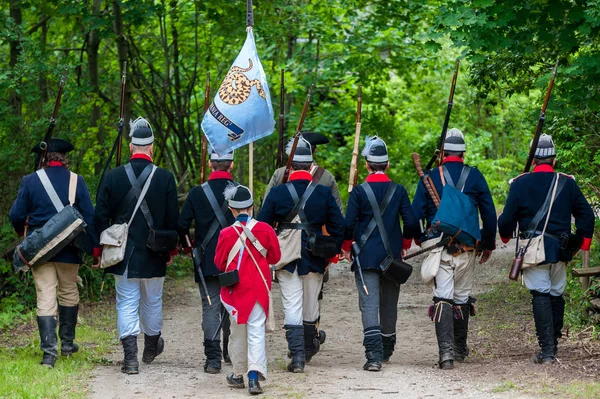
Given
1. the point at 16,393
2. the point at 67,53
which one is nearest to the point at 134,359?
the point at 16,393

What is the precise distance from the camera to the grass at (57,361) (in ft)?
25.9

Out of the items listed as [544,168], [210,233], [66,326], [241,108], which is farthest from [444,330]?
[66,326]

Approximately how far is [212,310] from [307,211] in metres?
1.25

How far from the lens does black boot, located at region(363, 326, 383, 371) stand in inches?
349

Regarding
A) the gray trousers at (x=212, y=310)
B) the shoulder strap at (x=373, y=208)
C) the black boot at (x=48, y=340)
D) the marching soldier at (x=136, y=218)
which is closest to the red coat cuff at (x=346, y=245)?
the shoulder strap at (x=373, y=208)

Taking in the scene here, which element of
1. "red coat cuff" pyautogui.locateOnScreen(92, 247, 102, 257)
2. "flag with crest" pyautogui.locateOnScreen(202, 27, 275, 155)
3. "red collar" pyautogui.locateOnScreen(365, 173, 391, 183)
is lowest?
"red coat cuff" pyautogui.locateOnScreen(92, 247, 102, 257)

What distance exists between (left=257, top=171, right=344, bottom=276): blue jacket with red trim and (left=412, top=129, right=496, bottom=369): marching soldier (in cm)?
79

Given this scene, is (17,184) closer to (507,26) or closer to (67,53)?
(67,53)

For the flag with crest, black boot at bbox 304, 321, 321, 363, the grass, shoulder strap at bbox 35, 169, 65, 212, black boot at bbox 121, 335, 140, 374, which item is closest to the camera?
the grass

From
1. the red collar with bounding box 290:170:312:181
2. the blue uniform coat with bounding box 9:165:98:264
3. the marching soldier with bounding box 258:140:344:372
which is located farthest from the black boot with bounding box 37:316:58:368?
the red collar with bounding box 290:170:312:181

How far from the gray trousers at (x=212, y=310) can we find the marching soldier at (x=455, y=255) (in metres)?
1.94

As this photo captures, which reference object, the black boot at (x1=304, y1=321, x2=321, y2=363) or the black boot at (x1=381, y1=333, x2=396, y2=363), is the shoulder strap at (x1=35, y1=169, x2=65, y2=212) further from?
the black boot at (x1=381, y1=333, x2=396, y2=363)

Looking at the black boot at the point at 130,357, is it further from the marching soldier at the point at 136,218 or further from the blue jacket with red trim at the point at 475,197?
the blue jacket with red trim at the point at 475,197

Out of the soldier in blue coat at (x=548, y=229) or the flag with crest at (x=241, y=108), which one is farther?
the flag with crest at (x=241, y=108)
